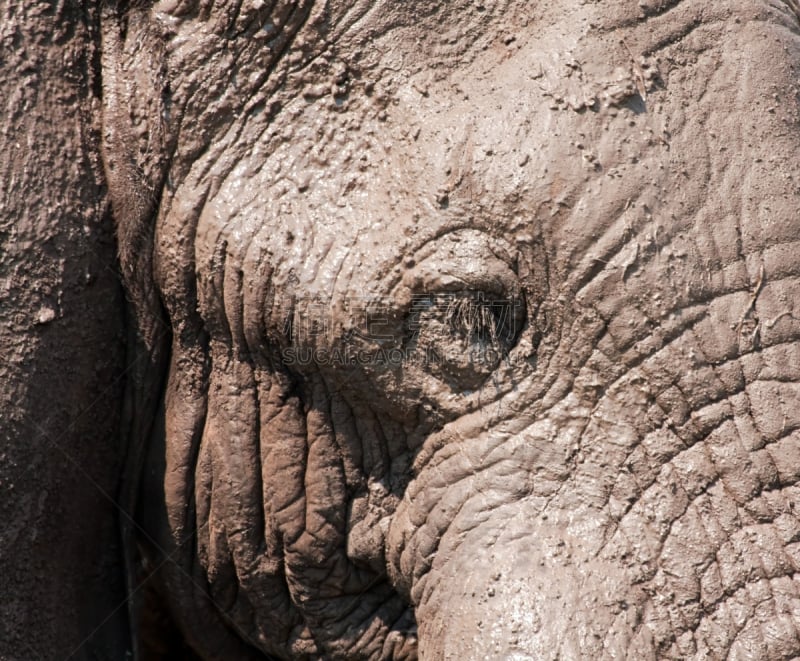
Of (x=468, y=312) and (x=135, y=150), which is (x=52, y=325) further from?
(x=468, y=312)

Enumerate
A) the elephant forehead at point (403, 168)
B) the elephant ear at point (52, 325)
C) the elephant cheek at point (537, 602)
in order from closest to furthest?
the elephant cheek at point (537, 602), the elephant forehead at point (403, 168), the elephant ear at point (52, 325)

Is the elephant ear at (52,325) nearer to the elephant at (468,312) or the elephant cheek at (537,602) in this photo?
the elephant at (468,312)

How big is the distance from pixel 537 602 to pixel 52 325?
1034 millimetres

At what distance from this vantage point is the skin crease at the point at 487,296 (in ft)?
6.23

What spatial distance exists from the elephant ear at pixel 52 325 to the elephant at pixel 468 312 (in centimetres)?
4

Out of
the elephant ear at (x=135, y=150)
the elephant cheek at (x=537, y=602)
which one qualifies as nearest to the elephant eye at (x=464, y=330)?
the elephant cheek at (x=537, y=602)

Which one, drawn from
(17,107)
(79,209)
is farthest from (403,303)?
(17,107)

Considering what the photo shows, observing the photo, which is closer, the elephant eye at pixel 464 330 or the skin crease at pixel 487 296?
the skin crease at pixel 487 296

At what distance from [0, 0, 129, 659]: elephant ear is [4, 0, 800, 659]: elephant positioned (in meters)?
0.04

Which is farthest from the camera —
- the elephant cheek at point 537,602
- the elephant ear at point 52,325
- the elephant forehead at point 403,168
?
the elephant ear at point 52,325

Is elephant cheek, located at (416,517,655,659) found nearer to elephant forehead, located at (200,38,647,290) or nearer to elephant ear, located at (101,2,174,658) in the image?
elephant forehead, located at (200,38,647,290)

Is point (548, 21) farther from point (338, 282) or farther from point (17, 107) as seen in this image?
point (17, 107)

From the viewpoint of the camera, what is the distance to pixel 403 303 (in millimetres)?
2061

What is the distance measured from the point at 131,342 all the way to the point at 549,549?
38.0 inches
